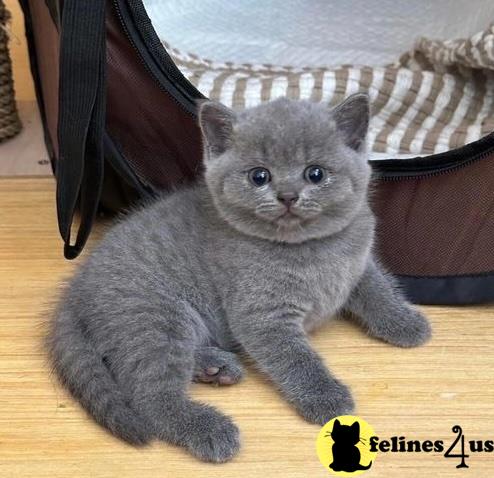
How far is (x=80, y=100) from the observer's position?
1.20 metres

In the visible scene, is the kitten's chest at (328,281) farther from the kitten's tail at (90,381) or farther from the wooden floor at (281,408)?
the kitten's tail at (90,381)

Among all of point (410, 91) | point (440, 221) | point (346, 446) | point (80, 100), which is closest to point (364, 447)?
point (346, 446)

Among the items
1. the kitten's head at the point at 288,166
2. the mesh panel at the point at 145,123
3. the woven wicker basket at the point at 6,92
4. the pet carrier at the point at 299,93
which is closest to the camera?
the kitten's head at the point at 288,166

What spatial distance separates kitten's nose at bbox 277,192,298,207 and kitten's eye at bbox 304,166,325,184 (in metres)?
0.05

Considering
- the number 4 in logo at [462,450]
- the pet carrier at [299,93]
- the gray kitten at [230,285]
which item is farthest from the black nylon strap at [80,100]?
the number 4 in logo at [462,450]

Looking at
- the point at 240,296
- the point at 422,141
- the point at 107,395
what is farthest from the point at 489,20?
the point at 107,395

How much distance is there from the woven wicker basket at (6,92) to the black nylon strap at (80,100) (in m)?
0.98

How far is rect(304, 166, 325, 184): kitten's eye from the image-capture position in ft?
3.80

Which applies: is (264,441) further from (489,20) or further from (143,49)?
(489,20)

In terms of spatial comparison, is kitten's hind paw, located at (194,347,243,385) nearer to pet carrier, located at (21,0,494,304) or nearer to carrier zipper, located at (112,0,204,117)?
pet carrier, located at (21,0,494,304)

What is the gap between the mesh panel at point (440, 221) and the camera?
1.33m

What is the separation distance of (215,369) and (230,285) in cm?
15

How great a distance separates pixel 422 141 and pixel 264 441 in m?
0.85

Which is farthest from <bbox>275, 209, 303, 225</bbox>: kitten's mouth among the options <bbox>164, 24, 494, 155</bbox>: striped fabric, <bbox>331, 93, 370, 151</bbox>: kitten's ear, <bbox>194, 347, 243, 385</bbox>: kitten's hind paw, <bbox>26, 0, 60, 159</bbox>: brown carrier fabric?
<bbox>26, 0, 60, 159</bbox>: brown carrier fabric
